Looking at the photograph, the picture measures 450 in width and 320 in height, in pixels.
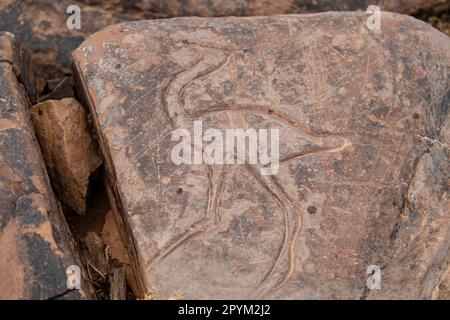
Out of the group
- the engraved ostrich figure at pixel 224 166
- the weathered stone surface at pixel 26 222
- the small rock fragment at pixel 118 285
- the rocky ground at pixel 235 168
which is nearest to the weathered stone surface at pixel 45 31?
the rocky ground at pixel 235 168

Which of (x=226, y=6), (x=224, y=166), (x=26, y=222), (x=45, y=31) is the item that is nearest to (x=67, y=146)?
(x=26, y=222)

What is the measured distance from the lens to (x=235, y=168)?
11.8 ft

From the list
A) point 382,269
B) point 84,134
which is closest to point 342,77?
point 382,269

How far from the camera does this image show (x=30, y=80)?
14.3 feet

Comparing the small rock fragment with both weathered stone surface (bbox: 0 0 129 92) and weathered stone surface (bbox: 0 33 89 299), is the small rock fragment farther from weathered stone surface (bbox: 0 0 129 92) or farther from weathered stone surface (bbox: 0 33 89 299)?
weathered stone surface (bbox: 0 0 129 92)

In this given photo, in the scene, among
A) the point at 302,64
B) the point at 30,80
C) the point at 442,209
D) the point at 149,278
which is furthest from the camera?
the point at 30,80

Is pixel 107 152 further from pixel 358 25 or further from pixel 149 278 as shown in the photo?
pixel 358 25

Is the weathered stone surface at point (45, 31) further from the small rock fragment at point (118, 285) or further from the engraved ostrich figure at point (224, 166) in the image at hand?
the small rock fragment at point (118, 285)

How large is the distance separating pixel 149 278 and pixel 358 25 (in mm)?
1547

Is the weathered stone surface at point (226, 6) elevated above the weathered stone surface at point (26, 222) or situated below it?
above

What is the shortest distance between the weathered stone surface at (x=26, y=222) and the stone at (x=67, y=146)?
0.63ft

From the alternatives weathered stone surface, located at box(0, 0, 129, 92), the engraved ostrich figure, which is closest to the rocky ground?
the engraved ostrich figure

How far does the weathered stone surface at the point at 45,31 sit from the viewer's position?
4625mm

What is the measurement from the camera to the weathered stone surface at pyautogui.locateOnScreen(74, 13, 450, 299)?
3.41 m
